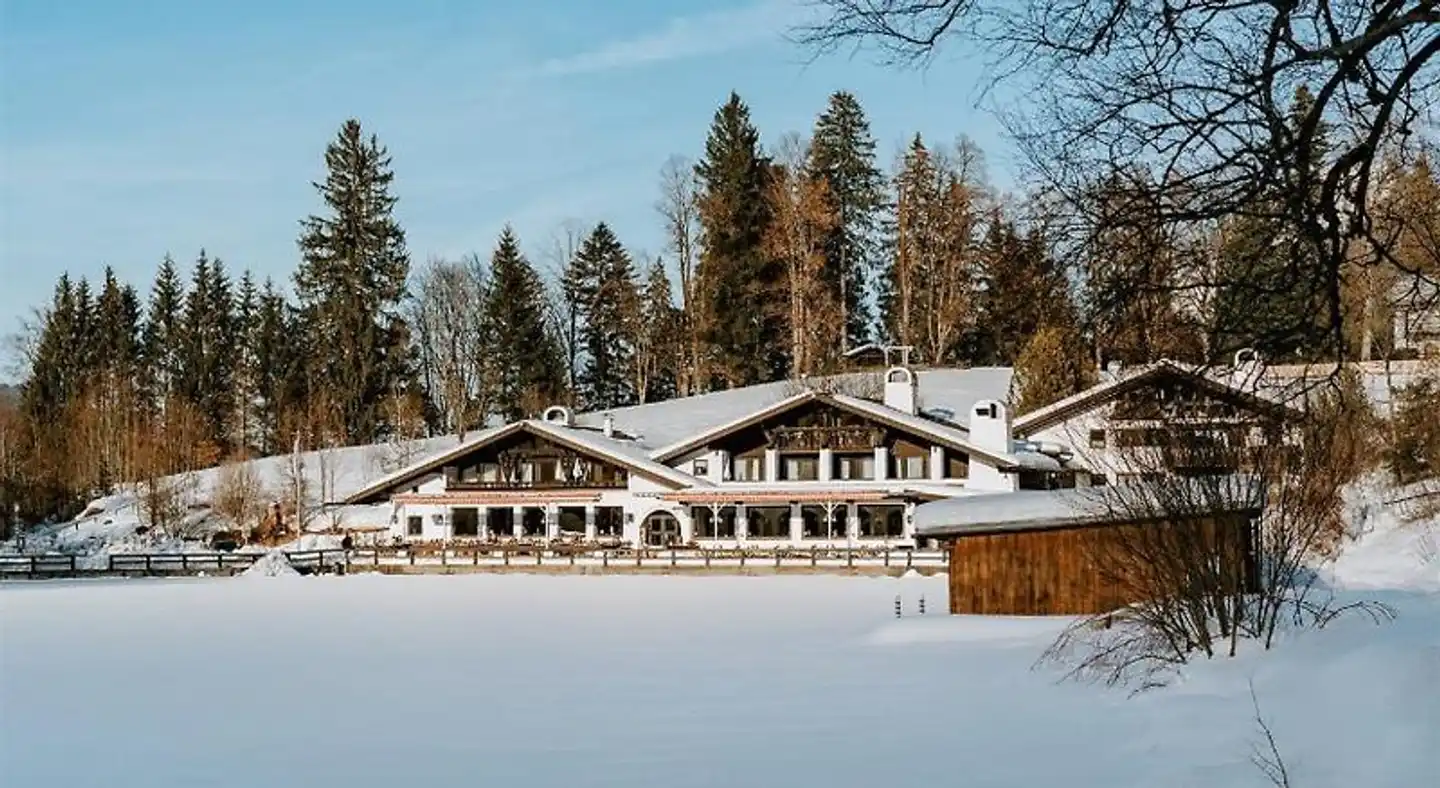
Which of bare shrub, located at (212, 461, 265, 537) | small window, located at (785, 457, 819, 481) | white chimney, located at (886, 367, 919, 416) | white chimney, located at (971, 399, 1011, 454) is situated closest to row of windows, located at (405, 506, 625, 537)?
small window, located at (785, 457, 819, 481)

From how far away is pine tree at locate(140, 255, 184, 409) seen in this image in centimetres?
7444

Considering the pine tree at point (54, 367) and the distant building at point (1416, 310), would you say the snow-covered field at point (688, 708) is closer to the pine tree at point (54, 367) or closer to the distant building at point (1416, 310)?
the distant building at point (1416, 310)

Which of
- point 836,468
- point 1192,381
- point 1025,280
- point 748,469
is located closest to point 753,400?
point 748,469

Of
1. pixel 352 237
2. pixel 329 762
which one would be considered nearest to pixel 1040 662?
pixel 329 762

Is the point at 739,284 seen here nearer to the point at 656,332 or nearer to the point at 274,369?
the point at 656,332

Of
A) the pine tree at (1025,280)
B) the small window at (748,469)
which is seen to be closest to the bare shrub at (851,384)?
the small window at (748,469)

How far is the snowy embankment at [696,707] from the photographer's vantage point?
8984 mm

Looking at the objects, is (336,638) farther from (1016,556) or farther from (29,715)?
(1016,556)

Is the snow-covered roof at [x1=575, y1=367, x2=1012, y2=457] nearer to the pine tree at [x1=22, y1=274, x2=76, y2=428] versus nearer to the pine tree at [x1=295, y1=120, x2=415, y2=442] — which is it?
the pine tree at [x1=295, y1=120, x2=415, y2=442]

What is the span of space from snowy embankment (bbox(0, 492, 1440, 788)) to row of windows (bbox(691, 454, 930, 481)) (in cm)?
2195

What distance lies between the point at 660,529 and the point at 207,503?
68.4 ft

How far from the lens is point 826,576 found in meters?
37.5

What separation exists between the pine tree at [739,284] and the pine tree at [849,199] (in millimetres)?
3280

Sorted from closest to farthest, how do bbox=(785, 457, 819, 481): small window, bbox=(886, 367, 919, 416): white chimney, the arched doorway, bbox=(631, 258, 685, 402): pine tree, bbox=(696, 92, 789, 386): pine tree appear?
bbox=(785, 457, 819, 481): small window, the arched doorway, bbox=(886, 367, 919, 416): white chimney, bbox=(696, 92, 789, 386): pine tree, bbox=(631, 258, 685, 402): pine tree
